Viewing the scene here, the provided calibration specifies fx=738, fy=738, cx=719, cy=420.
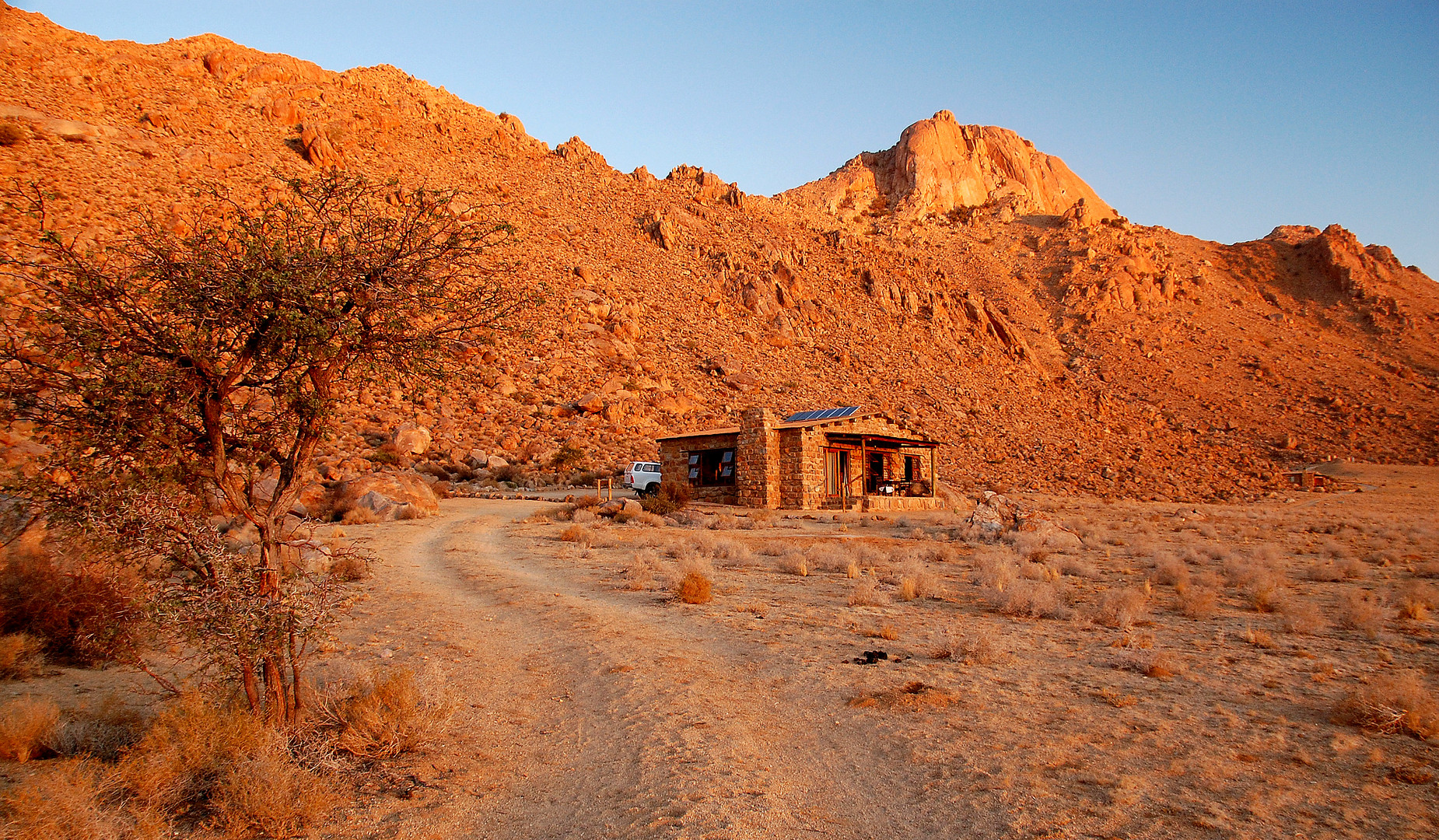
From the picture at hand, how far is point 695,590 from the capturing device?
11.5 metres

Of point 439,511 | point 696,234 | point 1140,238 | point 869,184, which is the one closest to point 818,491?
point 439,511

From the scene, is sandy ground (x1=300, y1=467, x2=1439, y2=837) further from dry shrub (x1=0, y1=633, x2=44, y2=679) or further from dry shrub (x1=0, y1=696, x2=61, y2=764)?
dry shrub (x1=0, y1=633, x2=44, y2=679)

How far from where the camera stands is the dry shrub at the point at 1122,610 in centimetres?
1003

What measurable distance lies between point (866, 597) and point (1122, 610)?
139 inches

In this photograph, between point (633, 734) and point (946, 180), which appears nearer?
point (633, 734)

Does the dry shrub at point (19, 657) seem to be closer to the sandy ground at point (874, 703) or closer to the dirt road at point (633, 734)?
the sandy ground at point (874, 703)

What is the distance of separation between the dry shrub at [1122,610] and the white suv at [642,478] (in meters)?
23.1

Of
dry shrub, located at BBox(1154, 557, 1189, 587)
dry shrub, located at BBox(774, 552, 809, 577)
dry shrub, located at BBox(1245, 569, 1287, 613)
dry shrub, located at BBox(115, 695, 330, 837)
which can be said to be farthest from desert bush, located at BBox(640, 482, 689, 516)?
dry shrub, located at BBox(115, 695, 330, 837)

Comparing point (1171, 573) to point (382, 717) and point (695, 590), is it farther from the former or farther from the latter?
point (382, 717)

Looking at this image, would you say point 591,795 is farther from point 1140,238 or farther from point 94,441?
point 1140,238

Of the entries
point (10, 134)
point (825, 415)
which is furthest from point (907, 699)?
point (10, 134)

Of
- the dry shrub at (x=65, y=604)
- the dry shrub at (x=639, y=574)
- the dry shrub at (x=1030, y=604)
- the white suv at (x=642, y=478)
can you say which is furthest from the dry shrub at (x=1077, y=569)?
the white suv at (x=642, y=478)

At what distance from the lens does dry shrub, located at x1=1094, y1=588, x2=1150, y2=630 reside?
1003 cm

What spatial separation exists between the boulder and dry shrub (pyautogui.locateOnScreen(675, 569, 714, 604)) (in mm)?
24113
